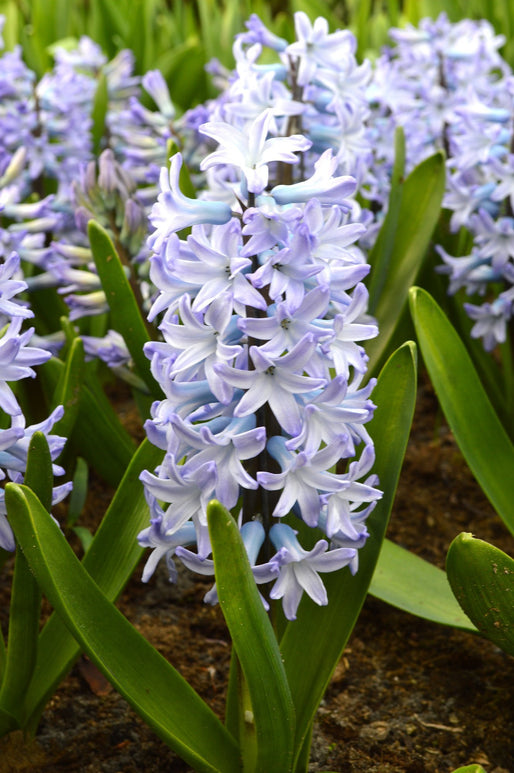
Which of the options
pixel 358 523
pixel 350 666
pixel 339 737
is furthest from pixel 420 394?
pixel 358 523

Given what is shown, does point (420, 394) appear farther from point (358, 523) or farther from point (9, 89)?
point (358, 523)

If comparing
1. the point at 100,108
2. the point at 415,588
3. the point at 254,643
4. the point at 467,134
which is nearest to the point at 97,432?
the point at 415,588

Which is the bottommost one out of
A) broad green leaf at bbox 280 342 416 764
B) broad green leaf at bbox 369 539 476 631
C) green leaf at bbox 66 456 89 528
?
broad green leaf at bbox 369 539 476 631

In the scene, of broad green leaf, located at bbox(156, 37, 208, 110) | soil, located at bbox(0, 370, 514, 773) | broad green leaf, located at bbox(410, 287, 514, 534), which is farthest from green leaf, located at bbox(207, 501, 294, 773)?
broad green leaf, located at bbox(156, 37, 208, 110)

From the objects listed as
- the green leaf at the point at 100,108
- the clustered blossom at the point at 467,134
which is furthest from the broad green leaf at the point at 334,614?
the green leaf at the point at 100,108

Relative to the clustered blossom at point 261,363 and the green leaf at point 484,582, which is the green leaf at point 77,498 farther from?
the green leaf at point 484,582

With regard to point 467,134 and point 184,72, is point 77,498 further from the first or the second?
point 184,72

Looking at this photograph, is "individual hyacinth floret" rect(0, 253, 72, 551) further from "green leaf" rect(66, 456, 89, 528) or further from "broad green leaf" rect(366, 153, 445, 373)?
"broad green leaf" rect(366, 153, 445, 373)
